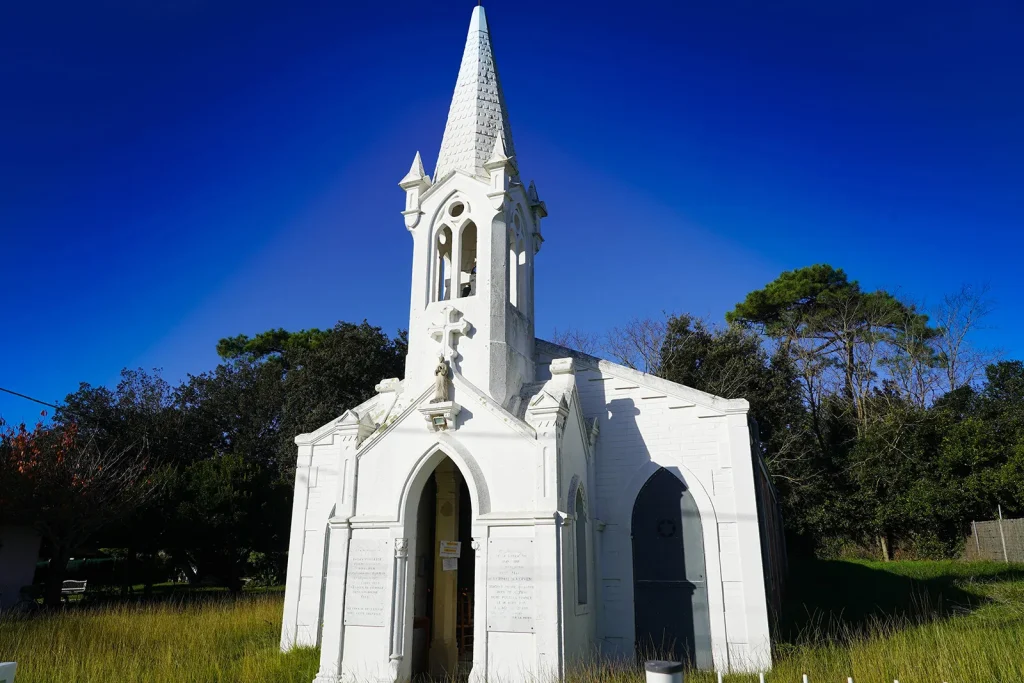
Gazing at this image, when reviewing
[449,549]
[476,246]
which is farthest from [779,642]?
[476,246]

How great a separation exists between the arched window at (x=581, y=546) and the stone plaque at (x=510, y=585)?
1.57 meters

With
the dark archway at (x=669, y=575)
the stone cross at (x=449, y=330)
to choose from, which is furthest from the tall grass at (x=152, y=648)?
the stone cross at (x=449, y=330)

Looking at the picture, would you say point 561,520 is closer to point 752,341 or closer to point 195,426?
point 752,341

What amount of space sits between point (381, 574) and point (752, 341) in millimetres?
26265

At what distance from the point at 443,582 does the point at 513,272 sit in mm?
6870

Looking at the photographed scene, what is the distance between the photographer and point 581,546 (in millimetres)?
12430

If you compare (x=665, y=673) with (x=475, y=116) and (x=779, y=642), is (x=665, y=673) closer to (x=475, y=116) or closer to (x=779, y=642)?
(x=779, y=642)

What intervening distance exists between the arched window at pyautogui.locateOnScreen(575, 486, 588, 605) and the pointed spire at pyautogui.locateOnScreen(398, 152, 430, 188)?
7.71 metres

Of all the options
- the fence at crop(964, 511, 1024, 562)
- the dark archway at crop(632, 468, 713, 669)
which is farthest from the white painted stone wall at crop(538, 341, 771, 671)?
the fence at crop(964, 511, 1024, 562)

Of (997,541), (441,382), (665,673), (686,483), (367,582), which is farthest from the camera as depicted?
(997,541)

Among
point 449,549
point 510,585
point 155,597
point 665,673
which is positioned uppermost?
point 449,549

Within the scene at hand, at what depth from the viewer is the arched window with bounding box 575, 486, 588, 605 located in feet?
39.5

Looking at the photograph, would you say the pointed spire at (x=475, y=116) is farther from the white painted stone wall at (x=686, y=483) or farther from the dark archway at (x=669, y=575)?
the dark archway at (x=669, y=575)

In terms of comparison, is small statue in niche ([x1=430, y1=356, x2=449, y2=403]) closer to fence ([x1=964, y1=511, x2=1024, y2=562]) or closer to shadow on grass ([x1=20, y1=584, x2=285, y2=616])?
shadow on grass ([x1=20, y1=584, x2=285, y2=616])
